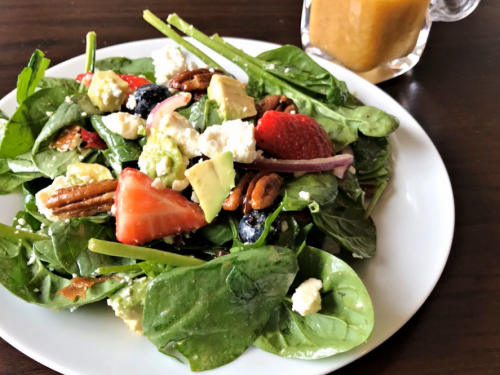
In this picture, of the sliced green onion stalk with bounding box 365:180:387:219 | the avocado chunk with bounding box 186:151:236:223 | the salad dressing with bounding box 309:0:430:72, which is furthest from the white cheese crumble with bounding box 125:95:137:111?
the salad dressing with bounding box 309:0:430:72

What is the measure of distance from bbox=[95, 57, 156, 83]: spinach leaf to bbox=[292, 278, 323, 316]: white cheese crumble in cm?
96

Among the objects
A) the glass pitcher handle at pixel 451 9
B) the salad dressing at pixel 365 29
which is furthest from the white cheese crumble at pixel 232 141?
the glass pitcher handle at pixel 451 9

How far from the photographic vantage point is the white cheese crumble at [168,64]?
4.86ft

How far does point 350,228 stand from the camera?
124 centimetres

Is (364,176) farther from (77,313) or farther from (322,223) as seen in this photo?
(77,313)

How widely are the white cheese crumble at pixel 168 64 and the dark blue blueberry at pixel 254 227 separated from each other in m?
0.59

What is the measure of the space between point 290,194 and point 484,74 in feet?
4.28

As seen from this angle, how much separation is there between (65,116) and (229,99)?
18.6 inches

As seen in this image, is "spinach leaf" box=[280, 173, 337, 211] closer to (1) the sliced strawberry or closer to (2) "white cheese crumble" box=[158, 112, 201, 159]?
(2) "white cheese crumble" box=[158, 112, 201, 159]

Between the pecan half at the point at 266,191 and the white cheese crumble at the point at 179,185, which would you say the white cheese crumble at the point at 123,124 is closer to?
the white cheese crumble at the point at 179,185

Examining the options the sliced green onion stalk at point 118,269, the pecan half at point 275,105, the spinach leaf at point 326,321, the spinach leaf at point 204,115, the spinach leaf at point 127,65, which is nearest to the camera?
the spinach leaf at point 326,321

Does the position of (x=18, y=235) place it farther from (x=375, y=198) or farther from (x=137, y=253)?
(x=375, y=198)

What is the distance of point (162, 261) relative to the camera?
1082mm

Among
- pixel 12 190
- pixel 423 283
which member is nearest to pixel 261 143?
pixel 423 283
